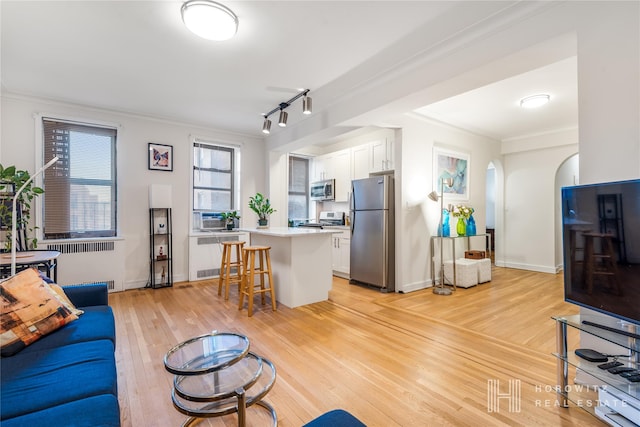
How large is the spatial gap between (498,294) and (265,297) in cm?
328

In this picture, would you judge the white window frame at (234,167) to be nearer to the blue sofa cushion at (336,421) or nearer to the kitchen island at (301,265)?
the kitchen island at (301,265)

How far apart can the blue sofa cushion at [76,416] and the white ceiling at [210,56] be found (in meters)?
2.50

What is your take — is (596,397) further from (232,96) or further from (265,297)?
(232,96)

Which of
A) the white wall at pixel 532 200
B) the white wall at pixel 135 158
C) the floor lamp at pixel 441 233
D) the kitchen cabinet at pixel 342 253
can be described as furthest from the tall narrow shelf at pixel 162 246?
the white wall at pixel 532 200

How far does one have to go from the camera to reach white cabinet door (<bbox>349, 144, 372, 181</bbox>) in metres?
5.08

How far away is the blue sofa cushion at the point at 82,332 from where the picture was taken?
163 centimetres

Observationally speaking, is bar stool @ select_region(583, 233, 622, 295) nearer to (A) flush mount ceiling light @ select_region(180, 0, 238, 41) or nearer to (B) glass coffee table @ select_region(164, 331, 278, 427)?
(B) glass coffee table @ select_region(164, 331, 278, 427)

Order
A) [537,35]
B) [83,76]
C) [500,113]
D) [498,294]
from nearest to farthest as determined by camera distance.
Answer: [537,35] < [83,76] < [498,294] < [500,113]

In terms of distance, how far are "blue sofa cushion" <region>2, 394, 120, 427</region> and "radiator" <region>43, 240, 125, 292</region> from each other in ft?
12.4

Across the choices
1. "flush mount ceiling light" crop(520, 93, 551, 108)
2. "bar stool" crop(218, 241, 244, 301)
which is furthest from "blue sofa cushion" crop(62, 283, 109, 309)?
"flush mount ceiling light" crop(520, 93, 551, 108)

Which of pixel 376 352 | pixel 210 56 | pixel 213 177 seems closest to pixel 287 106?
pixel 210 56

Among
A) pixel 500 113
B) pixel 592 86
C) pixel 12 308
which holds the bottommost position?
pixel 12 308

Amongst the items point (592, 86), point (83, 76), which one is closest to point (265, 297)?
point (83, 76)

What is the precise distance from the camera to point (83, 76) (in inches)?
130
